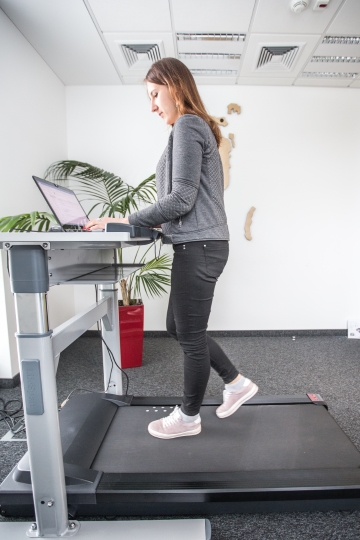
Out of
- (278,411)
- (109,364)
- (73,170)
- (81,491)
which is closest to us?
(81,491)

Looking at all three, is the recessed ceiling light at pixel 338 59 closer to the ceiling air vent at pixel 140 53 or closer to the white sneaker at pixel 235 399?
the ceiling air vent at pixel 140 53

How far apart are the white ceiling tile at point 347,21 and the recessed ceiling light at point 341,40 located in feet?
0.15

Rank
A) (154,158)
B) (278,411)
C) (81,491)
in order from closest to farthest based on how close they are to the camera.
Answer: (81,491) → (278,411) → (154,158)

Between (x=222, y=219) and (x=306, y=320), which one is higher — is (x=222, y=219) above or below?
above

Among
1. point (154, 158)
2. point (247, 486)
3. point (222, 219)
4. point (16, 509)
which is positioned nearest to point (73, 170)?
point (154, 158)

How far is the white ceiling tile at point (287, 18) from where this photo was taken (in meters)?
1.85

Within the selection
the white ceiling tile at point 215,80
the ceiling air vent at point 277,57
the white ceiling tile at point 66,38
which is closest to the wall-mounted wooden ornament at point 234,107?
the white ceiling tile at point 215,80

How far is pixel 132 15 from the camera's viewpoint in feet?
6.33

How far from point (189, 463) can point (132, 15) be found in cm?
244

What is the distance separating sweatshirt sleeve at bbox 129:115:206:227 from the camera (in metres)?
0.95

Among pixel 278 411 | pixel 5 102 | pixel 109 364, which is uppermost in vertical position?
pixel 5 102

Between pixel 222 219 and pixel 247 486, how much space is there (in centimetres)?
86

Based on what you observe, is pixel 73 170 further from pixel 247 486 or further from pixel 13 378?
pixel 247 486

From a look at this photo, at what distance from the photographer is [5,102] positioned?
1.88m
